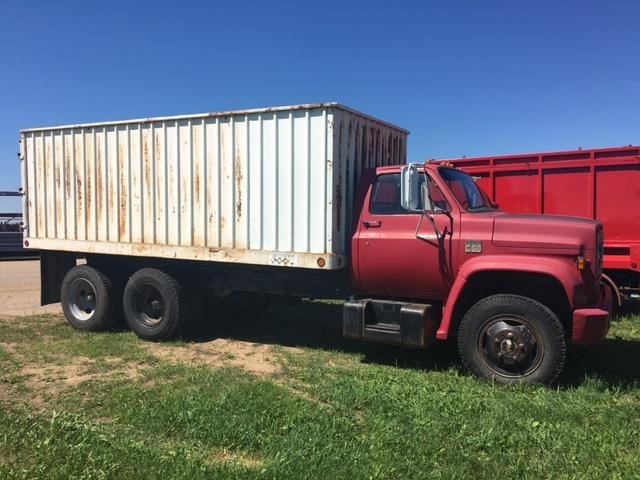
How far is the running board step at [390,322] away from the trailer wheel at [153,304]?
255 cm

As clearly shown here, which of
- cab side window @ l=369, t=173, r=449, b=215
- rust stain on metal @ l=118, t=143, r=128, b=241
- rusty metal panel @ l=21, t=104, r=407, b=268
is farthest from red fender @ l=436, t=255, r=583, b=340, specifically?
rust stain on metal @ l=118, t=143, r=128, b=241

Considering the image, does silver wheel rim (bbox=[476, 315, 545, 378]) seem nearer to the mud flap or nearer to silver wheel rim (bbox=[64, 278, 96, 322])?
silver wheel rim (bbox=[64, 278, 96, 322])

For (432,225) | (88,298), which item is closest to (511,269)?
(432,225)

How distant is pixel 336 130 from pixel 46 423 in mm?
3944

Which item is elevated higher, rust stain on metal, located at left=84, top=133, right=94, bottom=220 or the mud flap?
rust stain on metal, located at left=84, top=133, right=94, bottom=220

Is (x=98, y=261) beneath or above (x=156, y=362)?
above

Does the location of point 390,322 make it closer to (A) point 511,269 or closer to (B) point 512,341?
(B) point 512,341

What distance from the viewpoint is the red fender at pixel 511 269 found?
5137 millimetres

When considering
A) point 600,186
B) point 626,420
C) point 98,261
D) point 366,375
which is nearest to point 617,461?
point 626,420

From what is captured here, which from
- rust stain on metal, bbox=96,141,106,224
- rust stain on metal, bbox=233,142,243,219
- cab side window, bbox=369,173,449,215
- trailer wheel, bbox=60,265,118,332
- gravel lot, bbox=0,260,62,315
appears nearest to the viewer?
cab side window, bbox=369,173,449,215

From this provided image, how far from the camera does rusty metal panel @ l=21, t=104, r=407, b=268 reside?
20.6ft

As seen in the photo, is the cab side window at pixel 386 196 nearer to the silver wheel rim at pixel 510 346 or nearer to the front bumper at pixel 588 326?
the silver wheel rim at pixel 510 346

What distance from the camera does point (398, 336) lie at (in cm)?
590

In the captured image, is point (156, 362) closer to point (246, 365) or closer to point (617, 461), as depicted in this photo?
point (246, 365)
